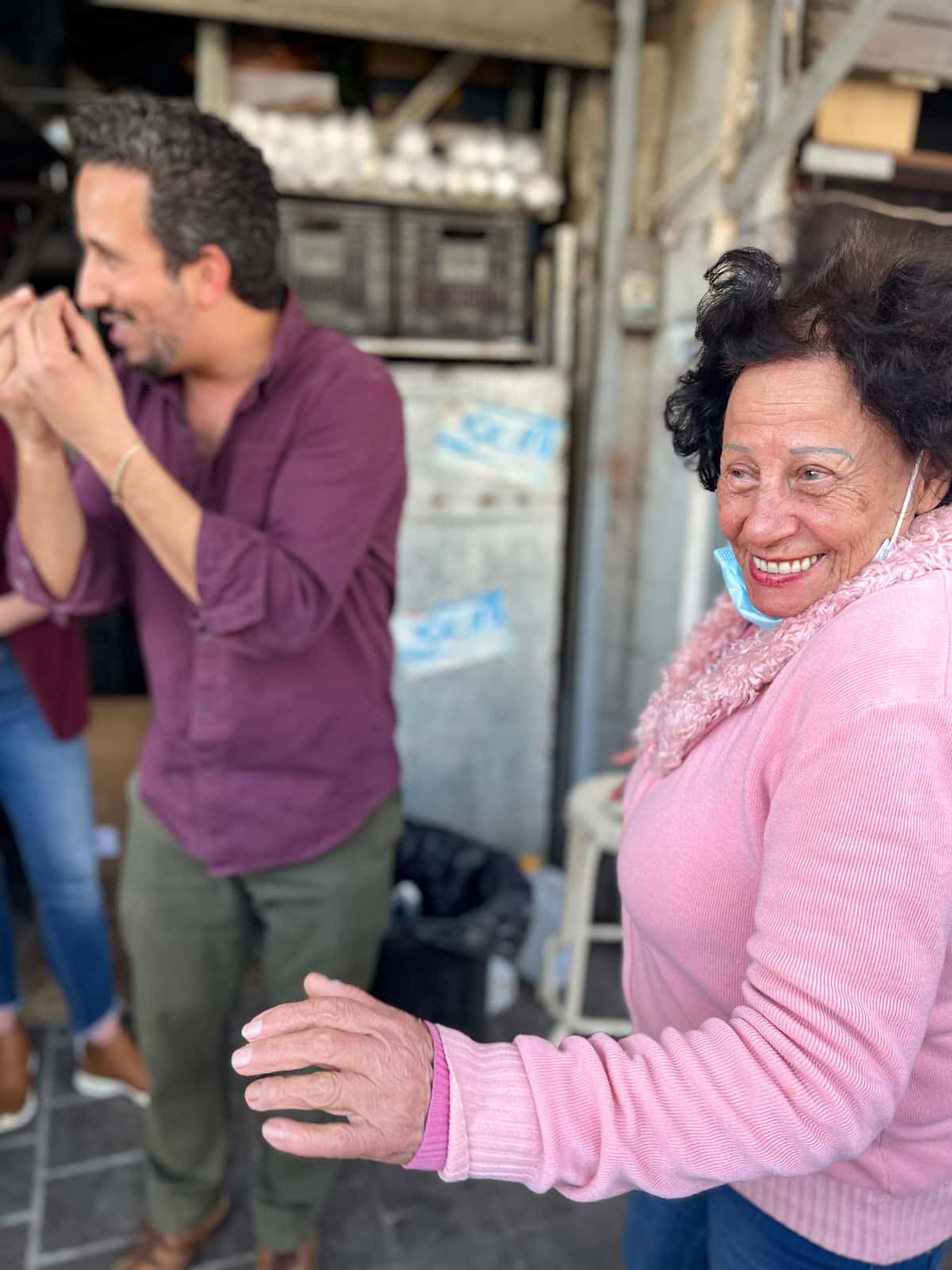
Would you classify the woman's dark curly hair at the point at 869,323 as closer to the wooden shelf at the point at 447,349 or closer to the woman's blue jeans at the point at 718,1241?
the woman's blue jeans at the point at 718,1241

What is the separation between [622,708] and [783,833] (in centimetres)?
274

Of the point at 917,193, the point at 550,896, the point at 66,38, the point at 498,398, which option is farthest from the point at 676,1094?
the point at 66,38

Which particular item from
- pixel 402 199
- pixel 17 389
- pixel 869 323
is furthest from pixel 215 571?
pixel 402 199

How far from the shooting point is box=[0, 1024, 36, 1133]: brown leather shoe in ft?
7.30

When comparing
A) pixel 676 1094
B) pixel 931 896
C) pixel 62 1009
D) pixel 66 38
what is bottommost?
pixel 62 1009

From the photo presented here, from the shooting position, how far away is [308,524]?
1342 millimetres

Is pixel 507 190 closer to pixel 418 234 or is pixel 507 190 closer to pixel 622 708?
pixel 418 234

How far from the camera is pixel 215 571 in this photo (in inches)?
50.1

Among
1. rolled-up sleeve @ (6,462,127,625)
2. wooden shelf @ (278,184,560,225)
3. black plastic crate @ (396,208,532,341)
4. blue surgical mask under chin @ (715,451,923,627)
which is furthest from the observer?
black plastic crate @ (396,208,532,341)

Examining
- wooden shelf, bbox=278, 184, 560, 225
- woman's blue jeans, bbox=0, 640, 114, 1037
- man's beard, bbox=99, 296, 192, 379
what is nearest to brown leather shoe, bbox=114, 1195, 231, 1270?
woman's blue jeans, bbox=0, 640, 114, 1037

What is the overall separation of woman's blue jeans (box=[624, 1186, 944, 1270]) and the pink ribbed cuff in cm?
48

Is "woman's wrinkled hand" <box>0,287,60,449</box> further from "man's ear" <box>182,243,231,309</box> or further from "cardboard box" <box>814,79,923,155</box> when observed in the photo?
"cardboard box" <box>814,79,923,155</box>

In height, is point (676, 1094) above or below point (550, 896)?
above

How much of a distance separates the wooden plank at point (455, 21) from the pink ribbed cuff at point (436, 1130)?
2756mm
